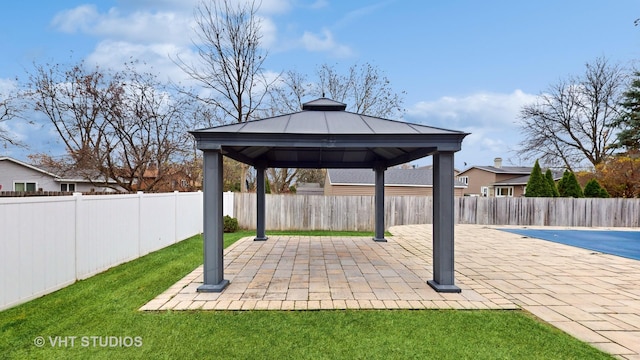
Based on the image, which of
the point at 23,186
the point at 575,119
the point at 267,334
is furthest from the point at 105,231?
the point at 575,119

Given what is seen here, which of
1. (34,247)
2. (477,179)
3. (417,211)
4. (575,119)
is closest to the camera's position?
(34,247)

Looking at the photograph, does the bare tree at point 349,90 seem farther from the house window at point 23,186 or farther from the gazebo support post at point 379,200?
the house window at point 23,186

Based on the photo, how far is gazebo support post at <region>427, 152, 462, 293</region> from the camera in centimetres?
450

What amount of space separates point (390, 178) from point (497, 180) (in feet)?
47.7

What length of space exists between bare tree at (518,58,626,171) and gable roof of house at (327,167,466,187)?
928 centimetres

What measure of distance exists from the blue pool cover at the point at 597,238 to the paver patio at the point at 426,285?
2051mm

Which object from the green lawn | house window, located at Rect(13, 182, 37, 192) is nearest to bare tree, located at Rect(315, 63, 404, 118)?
the green lawn

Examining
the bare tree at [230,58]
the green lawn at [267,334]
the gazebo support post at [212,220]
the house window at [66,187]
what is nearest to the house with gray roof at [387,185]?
the bare tree at [230,58]

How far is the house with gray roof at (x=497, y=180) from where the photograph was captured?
26.2 metres

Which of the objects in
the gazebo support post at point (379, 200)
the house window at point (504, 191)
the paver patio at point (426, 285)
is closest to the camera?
the paver patio at point (426, 285)

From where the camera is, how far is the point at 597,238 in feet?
36.6

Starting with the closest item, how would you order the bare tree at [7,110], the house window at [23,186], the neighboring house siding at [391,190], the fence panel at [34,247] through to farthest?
1. the fence panel at [34,247]
2. the bare tree at [7,110]
3. the house window at [23,186]
4. the neighboring house siding at [391,190]

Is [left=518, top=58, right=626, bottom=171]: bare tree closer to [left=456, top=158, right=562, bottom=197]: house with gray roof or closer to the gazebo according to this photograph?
[left=456, top=158, right=562, bottom=197]: house with gray roof

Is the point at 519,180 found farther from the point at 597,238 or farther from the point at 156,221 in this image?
the point at 156,221
